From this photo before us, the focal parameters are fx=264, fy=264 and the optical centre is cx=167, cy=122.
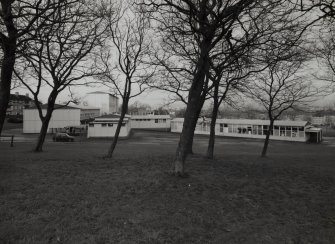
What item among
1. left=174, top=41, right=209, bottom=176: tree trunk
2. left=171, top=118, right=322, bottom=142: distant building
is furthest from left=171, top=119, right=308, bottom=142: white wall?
left=174, top=41, right=209, bottom=176: tree trunk

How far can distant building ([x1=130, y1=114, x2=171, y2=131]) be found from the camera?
68.4 metres

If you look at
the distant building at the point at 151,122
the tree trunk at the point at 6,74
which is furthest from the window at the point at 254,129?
the tree trunk at the point at 6,74

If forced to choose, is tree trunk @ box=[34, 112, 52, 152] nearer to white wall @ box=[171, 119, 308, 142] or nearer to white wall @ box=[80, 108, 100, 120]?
white wall @ box=[171, 119, 308, 142]

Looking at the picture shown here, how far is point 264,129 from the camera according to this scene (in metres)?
46.9

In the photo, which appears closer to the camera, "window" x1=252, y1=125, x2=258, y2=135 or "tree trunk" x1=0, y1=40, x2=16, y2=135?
"tree trunk" x1=0, y1=40, x2=16, y2=135

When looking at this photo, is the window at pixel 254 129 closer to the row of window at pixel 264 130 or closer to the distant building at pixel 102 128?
the row of window at pixel 264 130

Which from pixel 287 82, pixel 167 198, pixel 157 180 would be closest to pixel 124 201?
pixel 167 198

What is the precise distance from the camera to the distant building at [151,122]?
68375 millimetres

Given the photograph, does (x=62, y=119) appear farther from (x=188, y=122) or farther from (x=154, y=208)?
(x=154, y=208)

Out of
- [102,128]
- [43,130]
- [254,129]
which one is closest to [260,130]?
[254,129]

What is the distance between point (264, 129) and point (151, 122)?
1202 inches

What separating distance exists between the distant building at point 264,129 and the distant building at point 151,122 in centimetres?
1494

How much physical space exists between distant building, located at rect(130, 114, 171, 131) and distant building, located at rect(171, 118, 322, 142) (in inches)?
588

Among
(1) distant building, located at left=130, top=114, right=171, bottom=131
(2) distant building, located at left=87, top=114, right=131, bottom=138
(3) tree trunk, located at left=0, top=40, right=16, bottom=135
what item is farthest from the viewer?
(1) distant building, located at left=130, top=114, right=171, bottom=131
